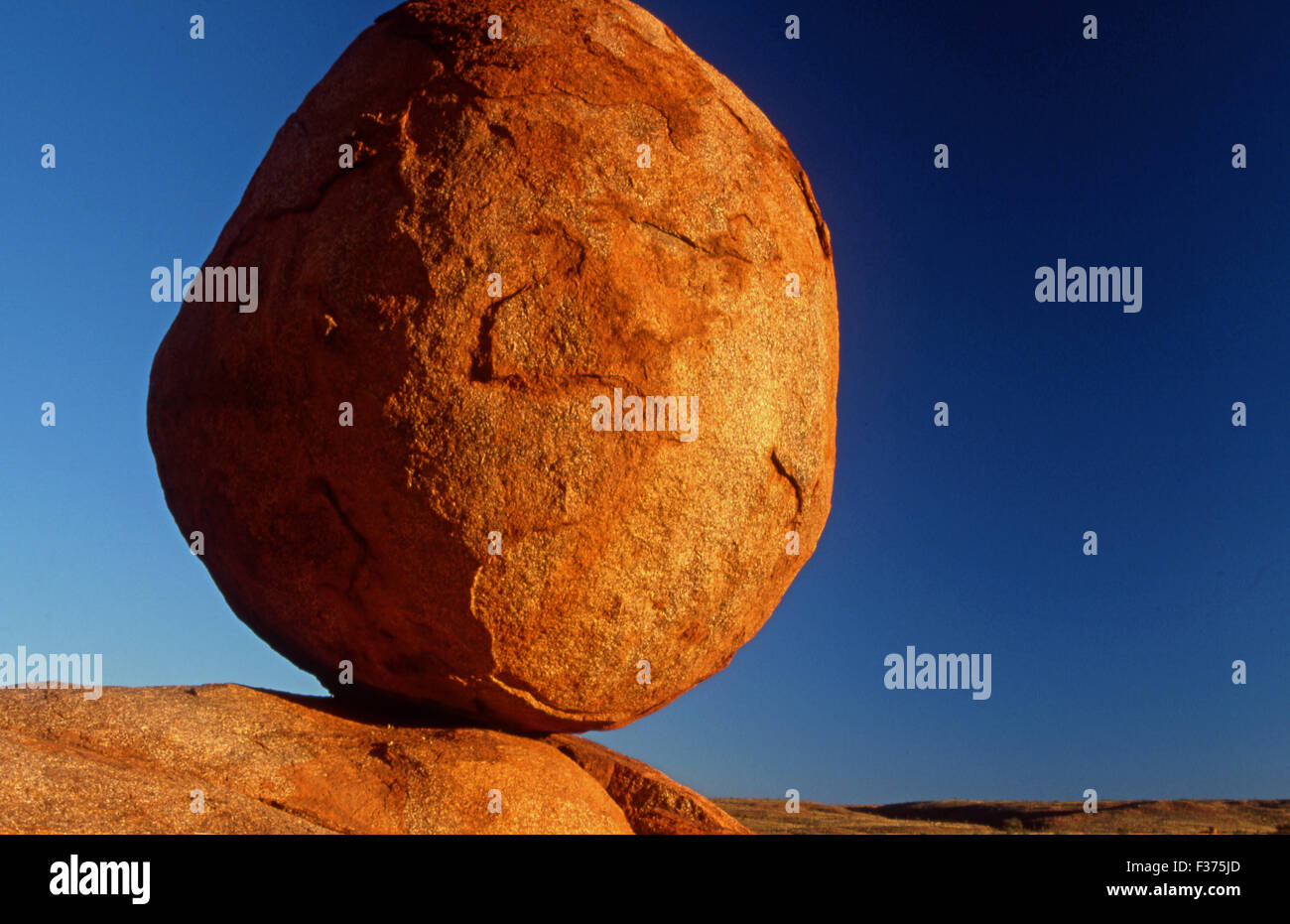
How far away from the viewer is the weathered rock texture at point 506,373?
5.56 m

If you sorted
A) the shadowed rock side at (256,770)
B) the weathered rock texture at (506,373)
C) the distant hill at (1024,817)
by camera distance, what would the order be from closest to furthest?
the shadowed rock side at (256,770), the weathered rock texture at (506,373), the distant hill at (1024,817)

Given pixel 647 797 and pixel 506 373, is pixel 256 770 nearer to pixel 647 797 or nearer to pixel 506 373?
pixel 506 373

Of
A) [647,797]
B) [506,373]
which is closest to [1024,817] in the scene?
[647,797]

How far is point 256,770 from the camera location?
5.37 m

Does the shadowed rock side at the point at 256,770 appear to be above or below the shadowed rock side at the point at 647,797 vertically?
above

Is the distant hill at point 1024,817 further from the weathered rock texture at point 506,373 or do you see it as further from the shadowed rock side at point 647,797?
the weathered rock texture at point 506,373

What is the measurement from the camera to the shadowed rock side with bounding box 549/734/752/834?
714 centimetres

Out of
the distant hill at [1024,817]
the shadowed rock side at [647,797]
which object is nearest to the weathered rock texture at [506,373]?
the shadowed rock side at [647,797]

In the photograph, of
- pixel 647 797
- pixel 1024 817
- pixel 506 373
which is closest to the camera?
pixel 506 373

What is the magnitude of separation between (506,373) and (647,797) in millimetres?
3160

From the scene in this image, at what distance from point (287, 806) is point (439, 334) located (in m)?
2.28

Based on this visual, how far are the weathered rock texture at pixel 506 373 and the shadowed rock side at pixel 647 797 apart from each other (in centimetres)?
95

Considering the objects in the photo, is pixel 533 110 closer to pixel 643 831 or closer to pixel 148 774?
pixel 148 774

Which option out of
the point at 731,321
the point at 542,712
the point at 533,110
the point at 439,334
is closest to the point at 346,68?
the point at 533,110
